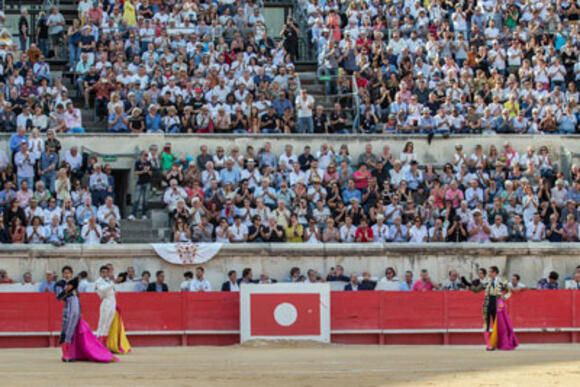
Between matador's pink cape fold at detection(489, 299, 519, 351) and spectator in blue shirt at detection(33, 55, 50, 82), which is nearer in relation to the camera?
matador's pink cape fold at detection(489, 299, 519, 351)

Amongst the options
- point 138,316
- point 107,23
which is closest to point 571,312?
point 138,316

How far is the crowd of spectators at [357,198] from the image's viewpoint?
24.2 meters

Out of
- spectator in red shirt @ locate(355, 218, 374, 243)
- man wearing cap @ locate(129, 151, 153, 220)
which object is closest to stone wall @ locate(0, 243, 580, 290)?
spectator in red shirt @ locate(355, 218, 374, 243)

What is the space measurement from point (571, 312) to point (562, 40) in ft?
28.6

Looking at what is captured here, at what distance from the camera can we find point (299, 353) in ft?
65.0

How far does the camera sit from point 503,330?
2022cm

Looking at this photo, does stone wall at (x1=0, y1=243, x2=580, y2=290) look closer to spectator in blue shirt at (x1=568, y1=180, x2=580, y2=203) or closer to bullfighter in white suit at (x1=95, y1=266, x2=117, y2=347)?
spectator in blue shirt at (x1=568, y1=180, x2=580, y2=203)

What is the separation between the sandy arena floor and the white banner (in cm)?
313

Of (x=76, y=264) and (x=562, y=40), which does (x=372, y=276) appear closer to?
(x=76, y=264)

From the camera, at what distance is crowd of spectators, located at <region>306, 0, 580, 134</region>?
27562mm

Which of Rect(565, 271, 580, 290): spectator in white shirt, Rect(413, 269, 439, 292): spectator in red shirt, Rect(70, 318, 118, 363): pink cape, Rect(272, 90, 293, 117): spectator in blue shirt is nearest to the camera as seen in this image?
Rect(70, 318, 118, 363): pink cape

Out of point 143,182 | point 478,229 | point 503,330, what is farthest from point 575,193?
point 143,182

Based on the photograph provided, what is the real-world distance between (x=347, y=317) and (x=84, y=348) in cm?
672

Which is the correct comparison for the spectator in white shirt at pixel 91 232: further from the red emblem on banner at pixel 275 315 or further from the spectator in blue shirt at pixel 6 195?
the red emblem on banner at pixel 275 315
